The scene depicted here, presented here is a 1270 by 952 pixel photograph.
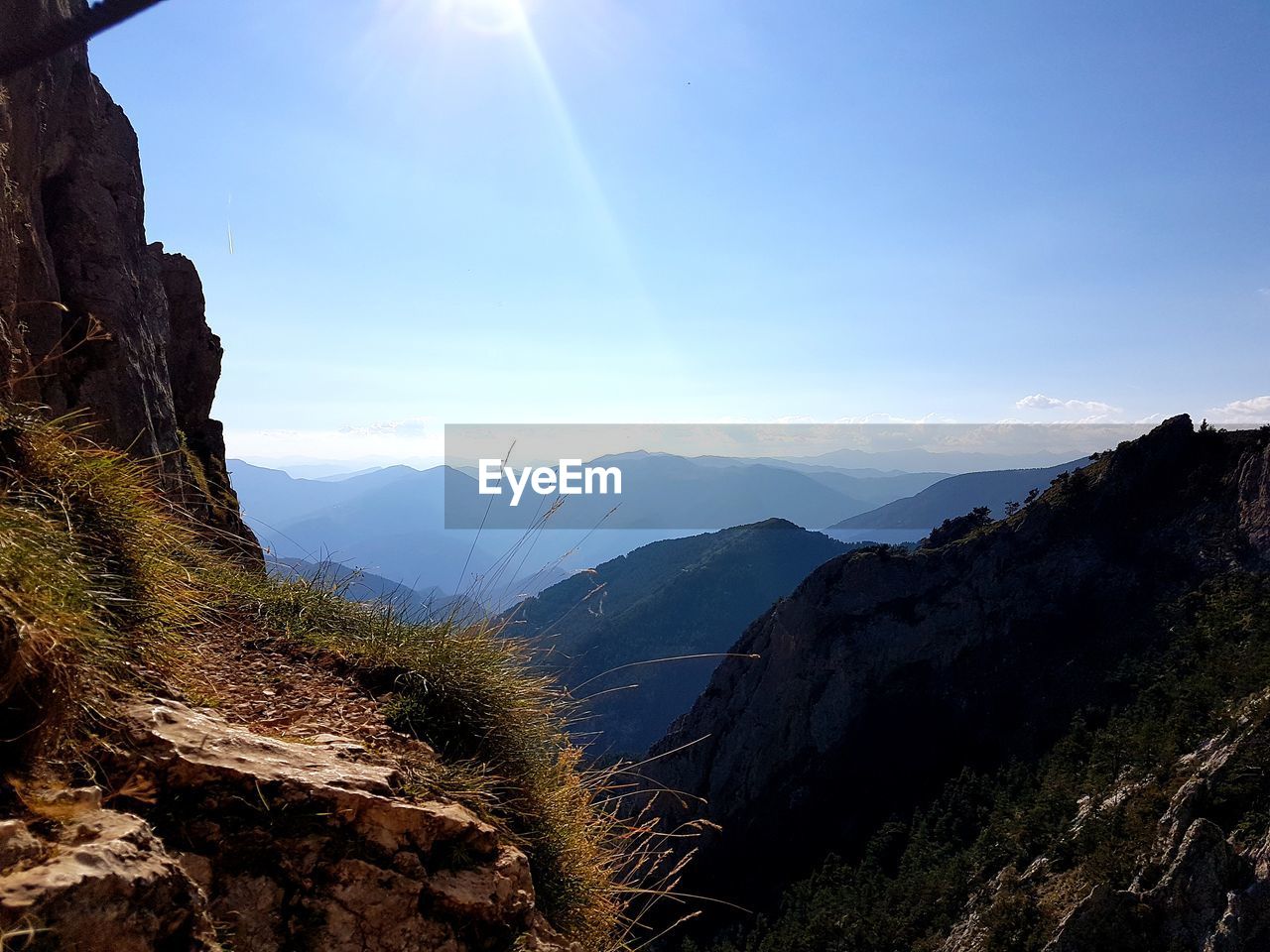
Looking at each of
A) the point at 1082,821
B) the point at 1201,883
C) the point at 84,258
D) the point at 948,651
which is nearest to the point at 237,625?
the point at 84,258

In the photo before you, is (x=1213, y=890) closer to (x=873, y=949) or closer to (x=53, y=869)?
(x=873, y=949)

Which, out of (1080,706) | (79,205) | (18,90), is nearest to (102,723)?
(18,90)

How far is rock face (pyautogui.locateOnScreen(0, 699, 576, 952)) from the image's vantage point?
5.65 ft

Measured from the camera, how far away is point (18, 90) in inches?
351

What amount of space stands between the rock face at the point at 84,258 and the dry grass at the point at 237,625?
351 centimetres

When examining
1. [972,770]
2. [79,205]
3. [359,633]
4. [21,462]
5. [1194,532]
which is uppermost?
[79,205]

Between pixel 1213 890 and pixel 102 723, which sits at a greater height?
pixel 102 723

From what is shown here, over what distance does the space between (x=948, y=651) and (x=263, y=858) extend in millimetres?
70726

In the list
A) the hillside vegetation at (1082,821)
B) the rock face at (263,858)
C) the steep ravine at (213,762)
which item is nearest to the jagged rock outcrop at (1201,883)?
the hillside vegetation at (1082,821)

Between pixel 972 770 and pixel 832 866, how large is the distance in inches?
534

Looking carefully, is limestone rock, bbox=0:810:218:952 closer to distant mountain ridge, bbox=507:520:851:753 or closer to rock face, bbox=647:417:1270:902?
rock face, bbox=647:417:1270:902

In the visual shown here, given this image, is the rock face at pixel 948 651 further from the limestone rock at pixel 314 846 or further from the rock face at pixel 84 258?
the limestone rock at pixel 314 846

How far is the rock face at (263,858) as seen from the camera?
1.72 meters

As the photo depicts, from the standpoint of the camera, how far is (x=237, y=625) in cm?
378
